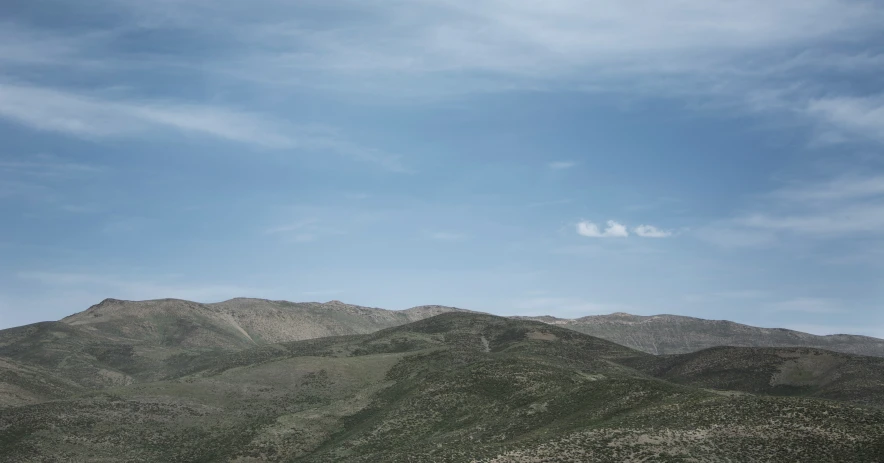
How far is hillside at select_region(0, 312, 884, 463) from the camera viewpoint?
45375mm

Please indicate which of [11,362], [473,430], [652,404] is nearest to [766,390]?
[652,404]

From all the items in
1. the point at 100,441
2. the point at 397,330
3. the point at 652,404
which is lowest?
the point at 100,441

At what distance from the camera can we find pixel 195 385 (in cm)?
8894

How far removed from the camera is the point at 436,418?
67.7 m

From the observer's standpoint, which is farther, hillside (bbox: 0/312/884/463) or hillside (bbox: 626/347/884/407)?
hillside (bbox: 626/347/884/407)

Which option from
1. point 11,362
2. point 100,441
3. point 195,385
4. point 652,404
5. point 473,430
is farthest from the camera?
point 11,362

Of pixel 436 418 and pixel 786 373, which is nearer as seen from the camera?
pixel 436 418

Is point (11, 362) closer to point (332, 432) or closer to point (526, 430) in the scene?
point (332, 432)

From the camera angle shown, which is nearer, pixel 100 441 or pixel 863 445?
pixel 863 445

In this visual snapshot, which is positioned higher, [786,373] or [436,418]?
[786,373]

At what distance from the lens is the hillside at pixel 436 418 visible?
149 feet

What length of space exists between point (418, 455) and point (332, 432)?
22.3m

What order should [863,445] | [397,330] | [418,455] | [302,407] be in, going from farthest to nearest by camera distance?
1. [397,330]
2. [302,407]
3. [418,455]
4. [863,445]

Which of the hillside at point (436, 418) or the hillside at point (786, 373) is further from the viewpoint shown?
the hillside at point (786, 373)
